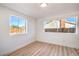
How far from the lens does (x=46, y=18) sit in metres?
1.44

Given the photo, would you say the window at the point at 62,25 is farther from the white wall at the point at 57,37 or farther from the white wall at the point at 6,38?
the white wall at the point at 6,38

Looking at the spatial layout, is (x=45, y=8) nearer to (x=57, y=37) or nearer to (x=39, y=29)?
(x=39, y=29)

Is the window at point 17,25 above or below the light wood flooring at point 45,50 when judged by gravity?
above

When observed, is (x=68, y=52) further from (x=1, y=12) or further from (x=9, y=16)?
(x=1, y=12)

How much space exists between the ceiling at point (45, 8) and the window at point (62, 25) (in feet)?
0.43

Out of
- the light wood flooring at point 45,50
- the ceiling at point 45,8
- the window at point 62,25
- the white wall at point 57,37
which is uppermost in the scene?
the ceiling at point 45,8

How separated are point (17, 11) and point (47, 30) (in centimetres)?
60

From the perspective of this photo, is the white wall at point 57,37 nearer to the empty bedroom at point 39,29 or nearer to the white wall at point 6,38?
the empty bedroom at point 39,29

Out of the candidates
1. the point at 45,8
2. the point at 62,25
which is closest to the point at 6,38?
the point at 45,8

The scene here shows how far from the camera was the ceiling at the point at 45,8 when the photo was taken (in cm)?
126

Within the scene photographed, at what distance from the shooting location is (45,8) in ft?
4.31

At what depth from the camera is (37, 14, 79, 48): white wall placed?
52.0 inches

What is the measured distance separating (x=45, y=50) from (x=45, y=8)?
2.28 ft

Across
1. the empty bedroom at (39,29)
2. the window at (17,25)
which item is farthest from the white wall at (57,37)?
the window at (17,25)
